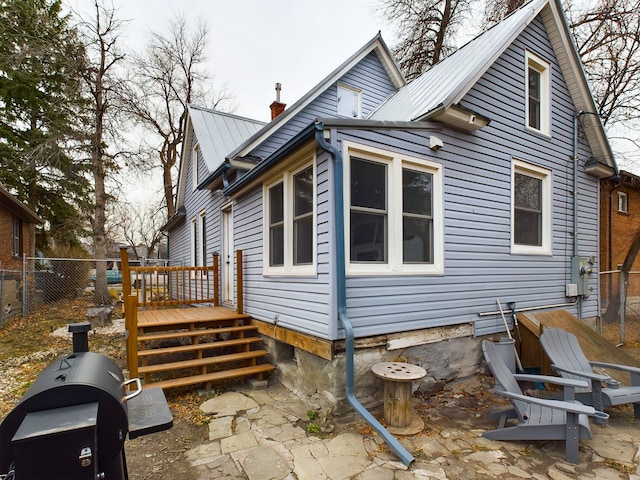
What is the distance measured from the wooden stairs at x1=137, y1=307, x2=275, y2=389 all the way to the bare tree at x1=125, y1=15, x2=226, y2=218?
13596mm

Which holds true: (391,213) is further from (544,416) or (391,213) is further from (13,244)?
(13,244)

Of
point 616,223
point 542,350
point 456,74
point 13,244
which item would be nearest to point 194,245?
point 456,74

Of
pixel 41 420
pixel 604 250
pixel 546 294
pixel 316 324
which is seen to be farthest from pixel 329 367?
pixel 604 250

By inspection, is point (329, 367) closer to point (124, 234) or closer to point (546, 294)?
point (546, 294)

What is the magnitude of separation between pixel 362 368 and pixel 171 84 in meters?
19.0

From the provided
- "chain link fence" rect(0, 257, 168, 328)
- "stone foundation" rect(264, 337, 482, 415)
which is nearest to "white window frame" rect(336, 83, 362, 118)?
"stone foundation" rect(264, 337, 482, 415)

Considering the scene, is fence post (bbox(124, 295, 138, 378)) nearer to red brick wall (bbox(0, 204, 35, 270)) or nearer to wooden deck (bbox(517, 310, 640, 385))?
wooden deck (bbox(517, 310, 640, 385))

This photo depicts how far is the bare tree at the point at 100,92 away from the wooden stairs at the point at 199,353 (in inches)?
323

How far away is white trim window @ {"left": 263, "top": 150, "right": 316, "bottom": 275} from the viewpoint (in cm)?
453

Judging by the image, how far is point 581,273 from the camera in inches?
268

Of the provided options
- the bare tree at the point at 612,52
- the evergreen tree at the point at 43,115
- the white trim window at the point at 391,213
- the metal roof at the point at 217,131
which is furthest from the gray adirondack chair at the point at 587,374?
the evergreen tree at the point at 43,115

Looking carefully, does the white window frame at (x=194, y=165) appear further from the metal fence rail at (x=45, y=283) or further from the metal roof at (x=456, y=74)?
the metal roof at (x=456, y=74)

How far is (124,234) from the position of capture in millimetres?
28031

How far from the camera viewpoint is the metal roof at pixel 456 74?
196 inches
